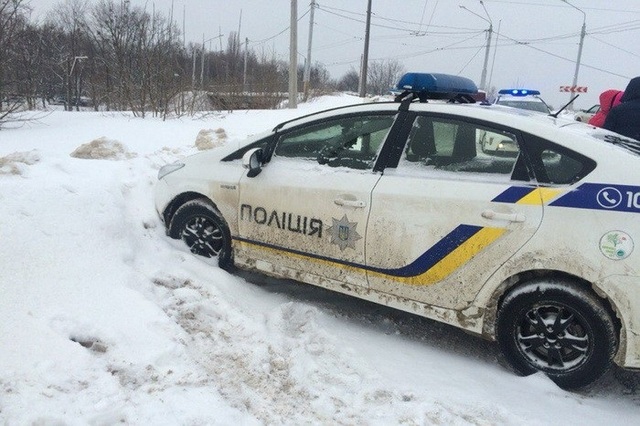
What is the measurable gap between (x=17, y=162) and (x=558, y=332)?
5.06 metres

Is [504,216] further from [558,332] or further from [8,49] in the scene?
[8,49]

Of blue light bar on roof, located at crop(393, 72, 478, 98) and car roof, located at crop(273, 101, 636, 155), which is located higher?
blue light bar on roof, located at crop(393, 72, 478, 98)

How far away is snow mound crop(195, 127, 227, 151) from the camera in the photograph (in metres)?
8.83

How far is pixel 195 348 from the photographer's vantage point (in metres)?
2.98

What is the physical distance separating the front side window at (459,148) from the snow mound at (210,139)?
5.84 meters

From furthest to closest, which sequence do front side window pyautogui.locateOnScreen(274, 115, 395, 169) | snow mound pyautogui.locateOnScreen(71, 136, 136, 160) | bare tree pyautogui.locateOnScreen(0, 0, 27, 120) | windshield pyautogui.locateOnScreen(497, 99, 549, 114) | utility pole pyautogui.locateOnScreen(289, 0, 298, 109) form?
utility pole pyautogui.locateOnScreen(289, 0, 298, 109), windshield pyautogui.locateOnScreen(497, 99, 549, 114), bare tree pyautogui.locateOnScreen(0, 0, 27, 120), snow mound pyautogui.locateOnScreen(71, 136, 136, 160), front side window pyautogui.locateOnScreen(274, 115, 395, 169)

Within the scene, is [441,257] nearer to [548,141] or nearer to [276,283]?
[548,141]

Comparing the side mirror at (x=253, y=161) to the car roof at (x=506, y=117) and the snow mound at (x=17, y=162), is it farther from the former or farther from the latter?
the snow mound at (x=17, y=162)

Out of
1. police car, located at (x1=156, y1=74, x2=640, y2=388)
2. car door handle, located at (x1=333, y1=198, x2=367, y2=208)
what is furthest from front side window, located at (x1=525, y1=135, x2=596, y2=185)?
car door handle, located at (x1=333, y1=198, x2=367, y2=208)

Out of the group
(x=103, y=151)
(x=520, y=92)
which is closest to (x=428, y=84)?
(x=103, y=151)

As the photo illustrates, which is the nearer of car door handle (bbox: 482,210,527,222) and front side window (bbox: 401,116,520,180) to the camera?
car door handle (bbox: 482,210,527,222)

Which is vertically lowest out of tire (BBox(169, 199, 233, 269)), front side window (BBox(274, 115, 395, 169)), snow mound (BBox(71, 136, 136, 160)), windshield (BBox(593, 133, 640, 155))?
tire (BBox(169, 199, 233, 269))

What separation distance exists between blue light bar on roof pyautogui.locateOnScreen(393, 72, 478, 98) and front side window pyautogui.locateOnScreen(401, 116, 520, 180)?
16.0 inches

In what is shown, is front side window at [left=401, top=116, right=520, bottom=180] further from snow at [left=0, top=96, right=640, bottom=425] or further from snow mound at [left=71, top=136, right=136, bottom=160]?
snow mound at [left=71, top=136, right=136, bottom=160]
